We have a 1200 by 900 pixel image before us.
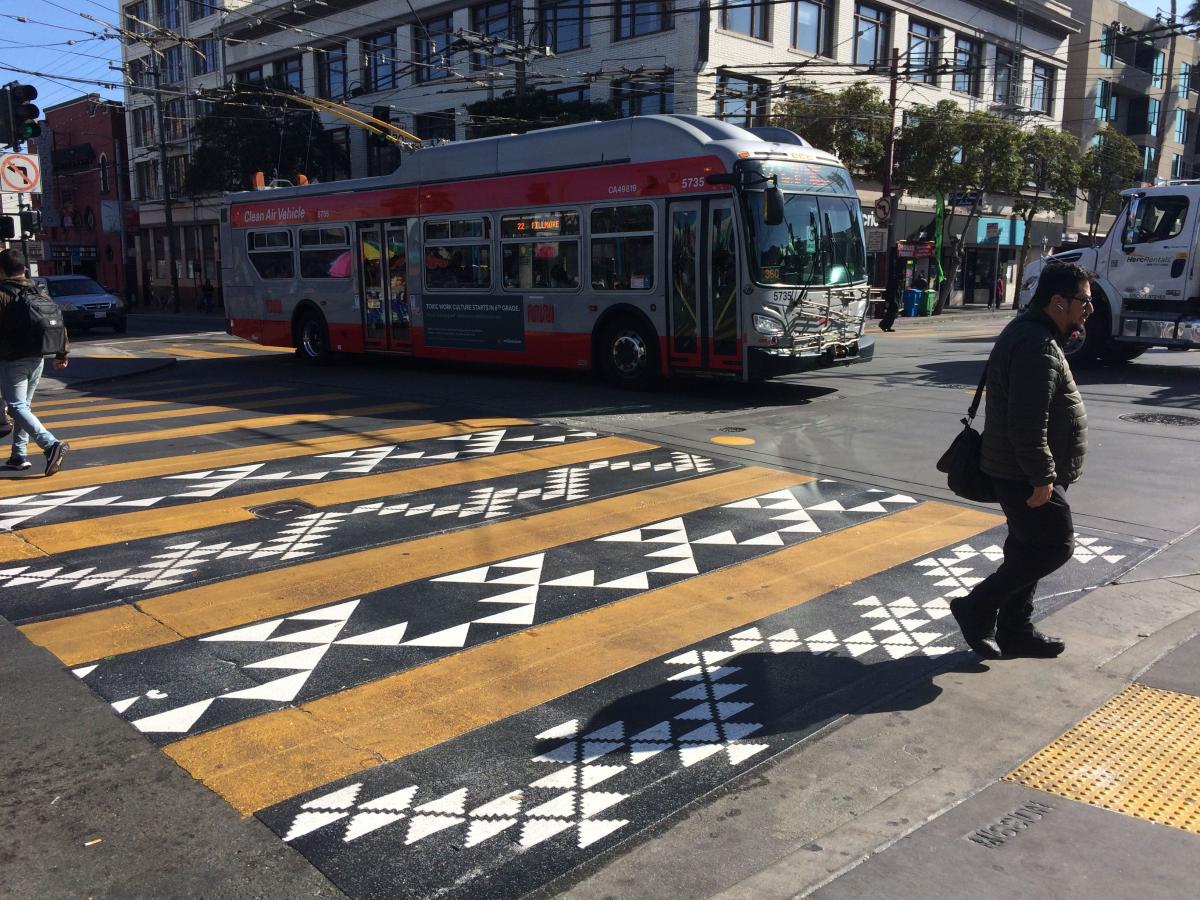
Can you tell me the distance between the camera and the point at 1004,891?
3068 millimetres

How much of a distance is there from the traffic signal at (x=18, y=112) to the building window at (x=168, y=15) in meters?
47.2

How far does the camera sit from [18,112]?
14.6 meters

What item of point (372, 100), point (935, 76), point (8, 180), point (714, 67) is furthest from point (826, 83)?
point (8, 180)

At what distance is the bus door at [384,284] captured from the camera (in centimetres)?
1719

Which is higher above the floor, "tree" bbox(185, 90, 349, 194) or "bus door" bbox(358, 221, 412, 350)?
"tree" bbox(185, 90, 349, 194)

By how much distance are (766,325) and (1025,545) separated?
8310mm

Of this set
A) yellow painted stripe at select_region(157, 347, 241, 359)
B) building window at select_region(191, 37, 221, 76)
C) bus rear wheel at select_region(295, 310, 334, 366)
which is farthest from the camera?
building window at select_region(191, 37, 221, 76)

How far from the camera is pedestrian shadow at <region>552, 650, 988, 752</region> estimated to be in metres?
4.30

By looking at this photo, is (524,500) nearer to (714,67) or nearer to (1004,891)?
(1004,891)

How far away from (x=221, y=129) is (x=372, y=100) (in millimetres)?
7296

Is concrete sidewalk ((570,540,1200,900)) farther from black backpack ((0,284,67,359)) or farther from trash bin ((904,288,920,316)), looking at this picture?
trash bin ((904,288,920,316))

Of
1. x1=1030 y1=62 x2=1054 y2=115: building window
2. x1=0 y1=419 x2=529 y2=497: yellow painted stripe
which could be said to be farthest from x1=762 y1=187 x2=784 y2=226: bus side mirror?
x1=1030 y1=62 x2=1054 y2=115: building window

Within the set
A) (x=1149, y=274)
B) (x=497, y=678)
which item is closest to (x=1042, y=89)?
(x=1149, y=274)

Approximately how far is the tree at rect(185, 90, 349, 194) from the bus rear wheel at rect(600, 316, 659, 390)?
3315 centimetres
